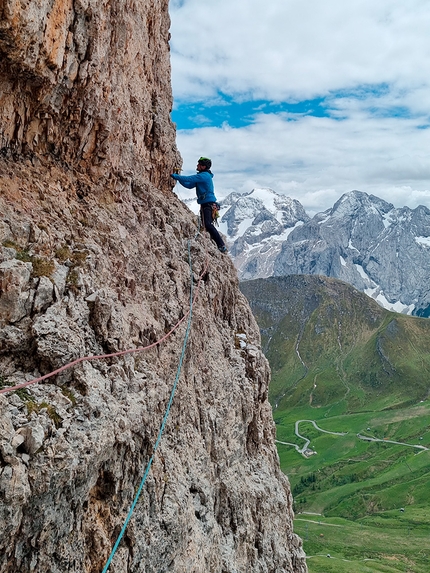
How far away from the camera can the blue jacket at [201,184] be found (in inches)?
976

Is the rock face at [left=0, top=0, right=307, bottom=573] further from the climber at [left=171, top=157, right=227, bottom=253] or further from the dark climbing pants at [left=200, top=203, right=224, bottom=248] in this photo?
the dark climbing pants at [left=200, top=203, right=224, bottom=248]

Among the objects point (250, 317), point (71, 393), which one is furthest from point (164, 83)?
point (71, 393)

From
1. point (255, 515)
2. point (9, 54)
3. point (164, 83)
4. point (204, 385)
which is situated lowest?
point (255, 515)

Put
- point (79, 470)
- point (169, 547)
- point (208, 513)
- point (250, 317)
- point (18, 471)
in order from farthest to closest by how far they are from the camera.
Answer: point (250, 317) → point (208, 513) → point (169, 547) → point (79, 470) → point (18, 471)

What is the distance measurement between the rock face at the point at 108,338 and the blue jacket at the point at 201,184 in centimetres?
124

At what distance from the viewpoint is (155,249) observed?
65.4 feet

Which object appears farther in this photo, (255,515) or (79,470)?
(255,515)

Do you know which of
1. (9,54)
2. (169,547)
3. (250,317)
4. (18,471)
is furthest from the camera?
(250,317)

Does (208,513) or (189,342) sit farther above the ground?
(189,342)

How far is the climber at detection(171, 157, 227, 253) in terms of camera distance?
81.9ft

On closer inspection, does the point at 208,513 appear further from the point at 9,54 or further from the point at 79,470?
the point at 9,54

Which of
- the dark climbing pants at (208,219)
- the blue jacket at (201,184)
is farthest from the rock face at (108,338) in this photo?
the dark climbing pants at (208,219)

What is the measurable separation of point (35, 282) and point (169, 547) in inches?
335

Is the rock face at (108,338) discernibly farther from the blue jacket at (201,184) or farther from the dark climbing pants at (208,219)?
the dark climbing pants at (208,219)
